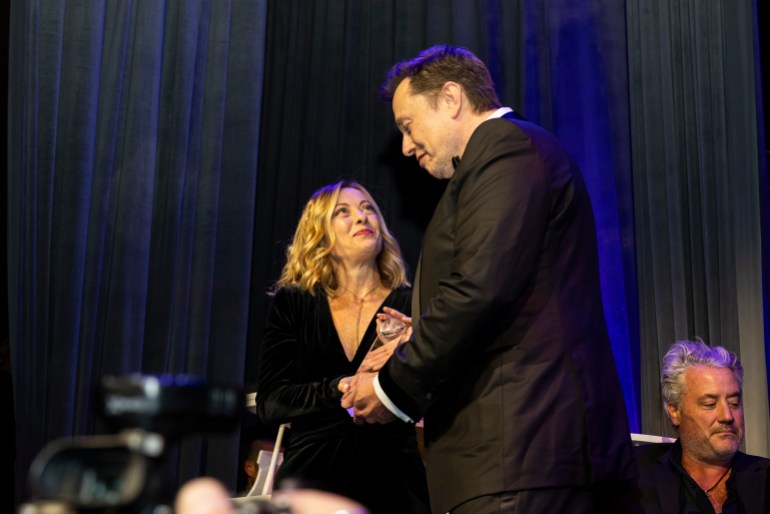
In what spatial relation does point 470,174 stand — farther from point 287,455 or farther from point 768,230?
Answer: point 768,230

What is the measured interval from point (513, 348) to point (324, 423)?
1.01 m

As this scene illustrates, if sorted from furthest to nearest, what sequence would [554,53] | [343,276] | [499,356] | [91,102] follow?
[554,53]
[91,102]
[343,276]
[499,356]

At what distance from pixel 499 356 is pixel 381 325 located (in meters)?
0.85

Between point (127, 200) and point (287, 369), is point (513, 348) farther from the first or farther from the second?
point (127, 200)

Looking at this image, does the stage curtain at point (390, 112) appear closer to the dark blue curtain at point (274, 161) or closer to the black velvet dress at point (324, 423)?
the dark blue curtain at point (274, 161)

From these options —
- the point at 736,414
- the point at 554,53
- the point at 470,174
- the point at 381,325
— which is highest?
the point at 554,53

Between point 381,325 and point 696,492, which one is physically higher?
point 381,325

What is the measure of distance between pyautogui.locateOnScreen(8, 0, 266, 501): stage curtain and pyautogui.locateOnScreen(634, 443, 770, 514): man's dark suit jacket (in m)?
1.39

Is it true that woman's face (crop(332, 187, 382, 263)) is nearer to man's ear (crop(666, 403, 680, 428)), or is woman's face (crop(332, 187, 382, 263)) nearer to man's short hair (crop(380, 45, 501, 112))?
man's short hair (crop(380, 45, 501, 112))

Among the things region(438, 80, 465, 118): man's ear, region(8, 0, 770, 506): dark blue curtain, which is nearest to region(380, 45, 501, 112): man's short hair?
region(438, 80, 465, 118): man's ear

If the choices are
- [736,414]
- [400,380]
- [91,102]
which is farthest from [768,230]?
[91,102]

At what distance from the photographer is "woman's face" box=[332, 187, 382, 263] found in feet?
9.80

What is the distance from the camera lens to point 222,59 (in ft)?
12.0

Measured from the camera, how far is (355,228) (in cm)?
302
